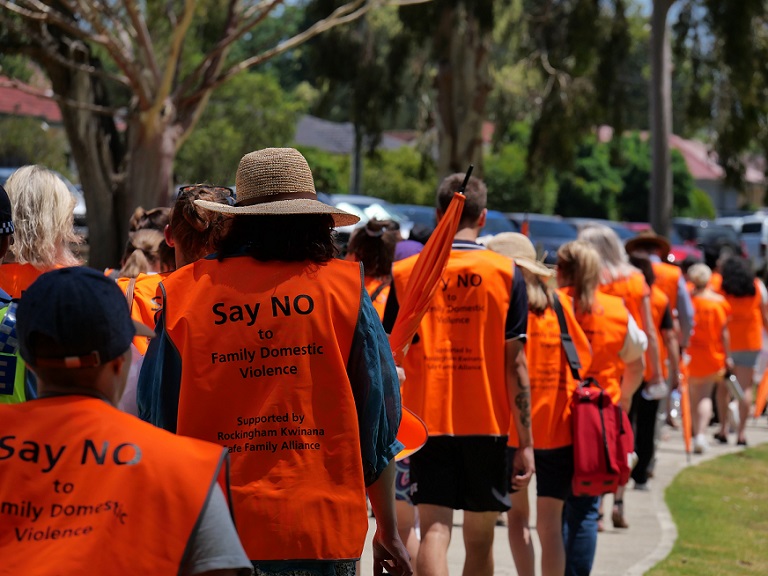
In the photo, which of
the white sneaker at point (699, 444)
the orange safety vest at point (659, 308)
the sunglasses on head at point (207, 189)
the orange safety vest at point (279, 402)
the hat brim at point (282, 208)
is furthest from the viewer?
the white sneaker at point (699, 444)

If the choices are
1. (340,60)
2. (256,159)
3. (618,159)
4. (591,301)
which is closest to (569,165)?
(618,159)

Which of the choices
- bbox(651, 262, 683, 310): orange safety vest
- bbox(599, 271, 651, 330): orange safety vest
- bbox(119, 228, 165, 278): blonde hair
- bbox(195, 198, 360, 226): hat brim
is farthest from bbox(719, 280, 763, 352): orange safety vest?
bbox(195, 198, 360, 226): hat brim

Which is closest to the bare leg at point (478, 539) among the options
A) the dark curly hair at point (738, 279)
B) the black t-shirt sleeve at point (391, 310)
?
the black t-shirt sleeve at point (391, 310)

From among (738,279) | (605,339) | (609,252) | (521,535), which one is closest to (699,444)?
(738,279)

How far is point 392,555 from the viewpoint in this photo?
358 cm

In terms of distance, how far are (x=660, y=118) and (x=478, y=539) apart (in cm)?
1736

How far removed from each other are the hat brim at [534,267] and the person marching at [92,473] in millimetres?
3658

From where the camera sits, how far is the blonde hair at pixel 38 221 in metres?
4.20

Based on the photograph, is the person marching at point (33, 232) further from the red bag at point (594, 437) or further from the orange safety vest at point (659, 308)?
the orange safety vest at point (659, 308)

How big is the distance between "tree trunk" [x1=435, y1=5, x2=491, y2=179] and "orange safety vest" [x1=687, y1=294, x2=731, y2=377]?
8969 millimetres

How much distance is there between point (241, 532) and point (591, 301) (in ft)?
12.2

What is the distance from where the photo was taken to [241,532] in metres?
3.25

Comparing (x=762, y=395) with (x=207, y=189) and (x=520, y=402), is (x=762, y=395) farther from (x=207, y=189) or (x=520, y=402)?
(x=207, y=189)

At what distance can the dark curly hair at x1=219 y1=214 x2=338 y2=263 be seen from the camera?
3.43m
